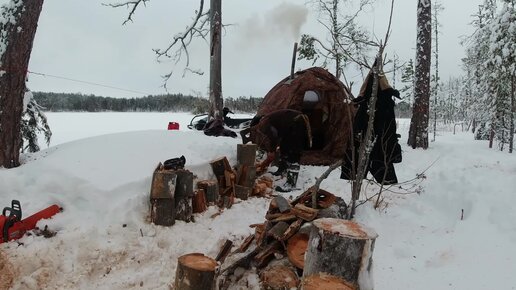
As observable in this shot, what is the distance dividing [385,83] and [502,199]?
2.01 metres

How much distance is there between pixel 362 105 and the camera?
4.86 meters

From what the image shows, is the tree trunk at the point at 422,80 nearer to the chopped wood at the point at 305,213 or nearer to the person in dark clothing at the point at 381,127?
the person in dark clothing at the point at 381,127

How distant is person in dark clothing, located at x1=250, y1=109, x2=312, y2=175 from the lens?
6.05m

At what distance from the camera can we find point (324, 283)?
2.52 meters

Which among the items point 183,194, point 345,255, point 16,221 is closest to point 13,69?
point 16,221

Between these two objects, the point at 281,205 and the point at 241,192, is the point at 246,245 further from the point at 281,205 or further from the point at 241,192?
the point at 241,192

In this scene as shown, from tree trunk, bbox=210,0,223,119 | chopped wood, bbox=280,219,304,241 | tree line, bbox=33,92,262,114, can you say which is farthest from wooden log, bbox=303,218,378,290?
tree line, bbox=33,92,262,114

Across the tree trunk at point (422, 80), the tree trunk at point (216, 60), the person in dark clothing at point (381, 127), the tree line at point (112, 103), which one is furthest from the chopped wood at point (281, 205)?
the tree line at point (112, 103)

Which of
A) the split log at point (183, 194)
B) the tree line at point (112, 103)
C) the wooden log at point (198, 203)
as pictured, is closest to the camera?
the split log at point (183, 194)

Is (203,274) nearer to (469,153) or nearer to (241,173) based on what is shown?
(241,173)

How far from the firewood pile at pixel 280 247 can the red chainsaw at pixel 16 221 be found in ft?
6.38

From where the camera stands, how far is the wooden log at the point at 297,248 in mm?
3166

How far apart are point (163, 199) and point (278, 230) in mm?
1464

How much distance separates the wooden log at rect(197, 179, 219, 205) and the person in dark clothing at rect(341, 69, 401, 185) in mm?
1870
